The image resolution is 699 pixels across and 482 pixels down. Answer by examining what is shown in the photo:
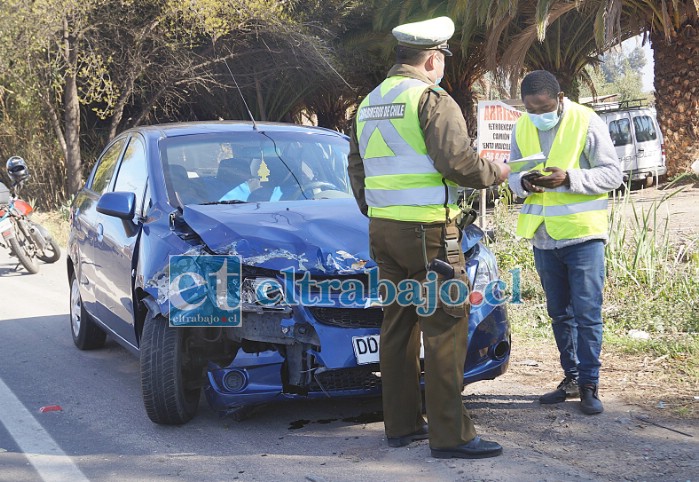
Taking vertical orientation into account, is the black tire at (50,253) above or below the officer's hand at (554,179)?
below

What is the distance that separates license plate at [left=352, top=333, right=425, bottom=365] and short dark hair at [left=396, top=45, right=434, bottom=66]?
1351 mm

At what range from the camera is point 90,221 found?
6527 millimetres

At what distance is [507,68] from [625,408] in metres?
13.6

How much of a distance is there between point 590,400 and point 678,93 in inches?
531

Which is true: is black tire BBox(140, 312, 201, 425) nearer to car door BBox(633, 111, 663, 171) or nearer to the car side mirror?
the car side mirror

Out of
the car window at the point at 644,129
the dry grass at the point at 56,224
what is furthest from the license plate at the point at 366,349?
the car window at the point at 644,129

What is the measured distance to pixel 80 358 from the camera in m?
6.77

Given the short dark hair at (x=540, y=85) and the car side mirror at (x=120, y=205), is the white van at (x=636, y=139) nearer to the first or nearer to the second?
the short dark hair at (x=540, y=85)

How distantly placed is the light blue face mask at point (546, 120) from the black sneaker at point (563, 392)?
1.40 m

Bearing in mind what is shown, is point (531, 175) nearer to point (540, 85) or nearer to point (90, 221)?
point (540, 85)

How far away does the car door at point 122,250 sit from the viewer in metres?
5.46

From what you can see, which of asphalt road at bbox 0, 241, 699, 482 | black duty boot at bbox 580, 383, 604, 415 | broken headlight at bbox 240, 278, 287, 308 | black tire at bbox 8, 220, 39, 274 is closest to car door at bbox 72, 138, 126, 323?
asphalt road at bbox 0, 241, 699, 482

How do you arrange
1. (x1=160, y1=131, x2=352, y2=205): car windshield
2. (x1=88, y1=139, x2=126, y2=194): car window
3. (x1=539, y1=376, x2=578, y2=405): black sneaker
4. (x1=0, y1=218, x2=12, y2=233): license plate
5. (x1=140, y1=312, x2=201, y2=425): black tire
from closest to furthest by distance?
(x1=140, y1=312, x2=201, y2=425): black tire
(x1=539, y1=376, x2=578, y2=405): black sneaker
(x1=160, y1=131, x2=352, y2=205): car windshield
(x1=88, y1=139, x2=126, y2=194): car window
(x1=0, y1=218, x2=12, y2=233): license plate

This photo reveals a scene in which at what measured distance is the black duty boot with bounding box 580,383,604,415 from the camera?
4777 mm
